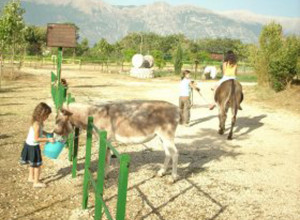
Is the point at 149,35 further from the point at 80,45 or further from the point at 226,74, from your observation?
the point at 226,74

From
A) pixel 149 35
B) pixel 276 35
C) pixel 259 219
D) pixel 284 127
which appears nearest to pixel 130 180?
pixel 259 219

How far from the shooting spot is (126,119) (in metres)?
6.45

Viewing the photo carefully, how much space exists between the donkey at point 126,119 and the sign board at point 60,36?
8.59 meters

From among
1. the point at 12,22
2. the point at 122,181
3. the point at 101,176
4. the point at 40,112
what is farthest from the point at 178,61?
the point at 122,181

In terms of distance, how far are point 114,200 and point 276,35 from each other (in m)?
20.5

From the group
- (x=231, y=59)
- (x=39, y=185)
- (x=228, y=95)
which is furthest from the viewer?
(x=231, y=59)

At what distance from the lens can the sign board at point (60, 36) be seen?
14.7 m

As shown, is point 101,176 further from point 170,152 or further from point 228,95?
point 228,95

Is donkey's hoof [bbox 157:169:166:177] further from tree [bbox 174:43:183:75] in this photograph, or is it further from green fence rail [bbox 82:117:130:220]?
tree [bbox 174:43:183:75]

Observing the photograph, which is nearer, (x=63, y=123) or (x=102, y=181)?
(x=102, y=181)

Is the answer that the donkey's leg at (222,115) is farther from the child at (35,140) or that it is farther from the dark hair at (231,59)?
the child at (35,140)

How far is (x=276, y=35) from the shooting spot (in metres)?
22.9

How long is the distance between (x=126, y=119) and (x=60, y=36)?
9793 mm

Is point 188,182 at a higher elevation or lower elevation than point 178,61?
lower
